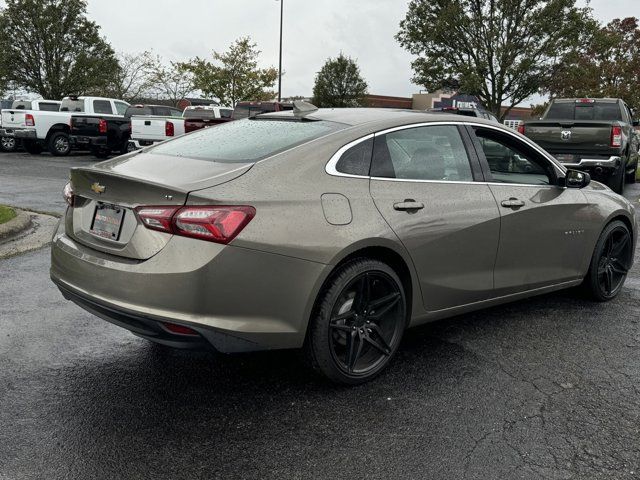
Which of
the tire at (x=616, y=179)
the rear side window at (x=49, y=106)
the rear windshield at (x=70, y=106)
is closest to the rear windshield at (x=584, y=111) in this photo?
the tire at (x=616, y=179)

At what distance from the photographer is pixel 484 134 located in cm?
429

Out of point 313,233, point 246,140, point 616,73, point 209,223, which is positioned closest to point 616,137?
point 246,140

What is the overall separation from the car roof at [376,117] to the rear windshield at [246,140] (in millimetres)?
106

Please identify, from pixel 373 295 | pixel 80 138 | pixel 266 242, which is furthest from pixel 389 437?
pixel 80 138

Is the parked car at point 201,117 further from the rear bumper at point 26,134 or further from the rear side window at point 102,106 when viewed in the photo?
the rear bumper at point 26,134

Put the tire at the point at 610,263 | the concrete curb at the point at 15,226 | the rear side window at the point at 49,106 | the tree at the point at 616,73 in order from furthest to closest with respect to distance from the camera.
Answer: the tree at the point at 616,73 < the rear side window at the point at 49,106 < the concrete curb at the point at 15,226 < the tire at the point at 610,263

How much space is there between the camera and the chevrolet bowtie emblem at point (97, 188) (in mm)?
3242

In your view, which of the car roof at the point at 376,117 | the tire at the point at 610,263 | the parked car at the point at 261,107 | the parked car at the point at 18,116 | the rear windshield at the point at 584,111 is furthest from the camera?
the parked car at the point at 261,107

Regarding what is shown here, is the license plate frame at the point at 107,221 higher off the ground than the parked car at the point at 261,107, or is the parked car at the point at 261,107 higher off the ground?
the parked car at the point at 261,107

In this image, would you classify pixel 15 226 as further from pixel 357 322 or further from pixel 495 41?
pixel 495 41

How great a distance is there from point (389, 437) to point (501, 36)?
2513cm

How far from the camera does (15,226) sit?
7367 mm

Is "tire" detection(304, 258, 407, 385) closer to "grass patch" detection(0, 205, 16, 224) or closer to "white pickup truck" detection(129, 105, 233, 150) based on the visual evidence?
"grass patch" detection(0, 205, 16, 224)

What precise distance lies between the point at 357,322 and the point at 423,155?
46.7 inches
